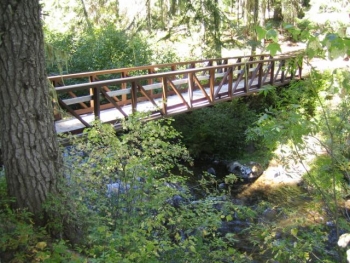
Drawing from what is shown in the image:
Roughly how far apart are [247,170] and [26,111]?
7.06 metres

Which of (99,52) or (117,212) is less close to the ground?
(99,52)

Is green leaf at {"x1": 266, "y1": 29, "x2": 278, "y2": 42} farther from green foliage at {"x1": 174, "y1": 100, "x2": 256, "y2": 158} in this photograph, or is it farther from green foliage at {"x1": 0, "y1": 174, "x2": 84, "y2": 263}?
green foliage at {"x1": 174, "y1": 100, "x2": 256, "y2": 158}

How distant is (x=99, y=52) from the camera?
10.8 metres

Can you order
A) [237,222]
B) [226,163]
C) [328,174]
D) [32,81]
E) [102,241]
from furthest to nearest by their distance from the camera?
[226,163] < [237,222] < [328,174] < [32,81] < [102,241]

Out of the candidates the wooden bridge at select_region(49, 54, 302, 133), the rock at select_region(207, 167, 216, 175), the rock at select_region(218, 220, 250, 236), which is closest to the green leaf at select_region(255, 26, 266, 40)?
the wooden bridge at select_region(49, 54, 302, 133)

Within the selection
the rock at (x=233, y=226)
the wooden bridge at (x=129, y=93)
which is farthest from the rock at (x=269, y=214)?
the wooden bridge at (x=129, y=93)

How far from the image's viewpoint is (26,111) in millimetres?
3518

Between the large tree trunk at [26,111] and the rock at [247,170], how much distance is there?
6.48m

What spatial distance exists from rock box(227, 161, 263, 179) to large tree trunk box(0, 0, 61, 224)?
21.2 feet

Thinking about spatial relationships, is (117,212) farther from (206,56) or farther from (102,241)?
(206,56)

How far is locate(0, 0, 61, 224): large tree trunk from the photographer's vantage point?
11.0 ft

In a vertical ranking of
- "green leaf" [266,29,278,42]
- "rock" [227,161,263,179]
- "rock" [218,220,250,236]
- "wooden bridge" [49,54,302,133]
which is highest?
"green leaf" [266,29,278,42]

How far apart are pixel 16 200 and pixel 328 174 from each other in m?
3.84

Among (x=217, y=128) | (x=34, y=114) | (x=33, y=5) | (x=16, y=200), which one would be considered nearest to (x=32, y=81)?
(x=34, y=114)
